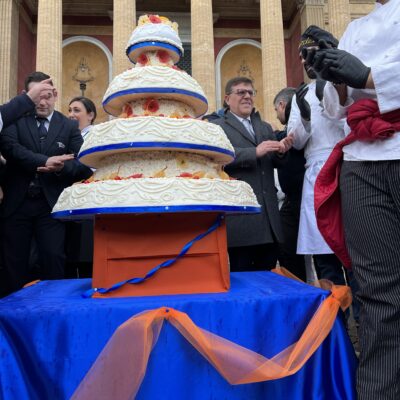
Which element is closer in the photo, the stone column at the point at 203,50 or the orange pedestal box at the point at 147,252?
the orange pedestal box at the point at 147,252

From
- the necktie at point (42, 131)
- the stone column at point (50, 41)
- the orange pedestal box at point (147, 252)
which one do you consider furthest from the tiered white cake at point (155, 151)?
the stone column at point (50, 41)

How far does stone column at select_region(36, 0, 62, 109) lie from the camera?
1580 centimetres

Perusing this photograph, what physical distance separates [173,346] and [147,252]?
533mm

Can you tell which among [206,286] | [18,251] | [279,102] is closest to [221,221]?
[206,286]

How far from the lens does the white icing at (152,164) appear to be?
7.63ft

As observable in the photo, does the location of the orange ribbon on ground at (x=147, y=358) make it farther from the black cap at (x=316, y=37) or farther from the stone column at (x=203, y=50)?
the stone column at (x=203, y=50)

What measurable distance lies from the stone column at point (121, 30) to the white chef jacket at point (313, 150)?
526 inches

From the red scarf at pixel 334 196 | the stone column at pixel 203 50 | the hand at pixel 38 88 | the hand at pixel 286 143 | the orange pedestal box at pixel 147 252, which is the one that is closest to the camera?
the red scarf at pixel 334 196

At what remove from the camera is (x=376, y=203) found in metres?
1.94

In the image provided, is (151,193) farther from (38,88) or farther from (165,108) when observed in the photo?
(38,88)

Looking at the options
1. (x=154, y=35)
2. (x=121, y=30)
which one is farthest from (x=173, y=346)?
(x=121, y=30)

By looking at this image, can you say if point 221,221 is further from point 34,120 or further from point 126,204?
point 34,120

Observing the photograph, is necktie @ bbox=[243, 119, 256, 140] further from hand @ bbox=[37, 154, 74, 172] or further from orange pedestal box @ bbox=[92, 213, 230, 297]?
orange pedestal box @ bbox=[92, 213, 230, 297]

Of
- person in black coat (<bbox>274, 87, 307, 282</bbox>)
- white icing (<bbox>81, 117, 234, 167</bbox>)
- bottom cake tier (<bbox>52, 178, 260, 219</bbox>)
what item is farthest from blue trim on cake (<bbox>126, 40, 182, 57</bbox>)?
person in black coat (<bbox>274, 87, 307, 282</bbox>)
